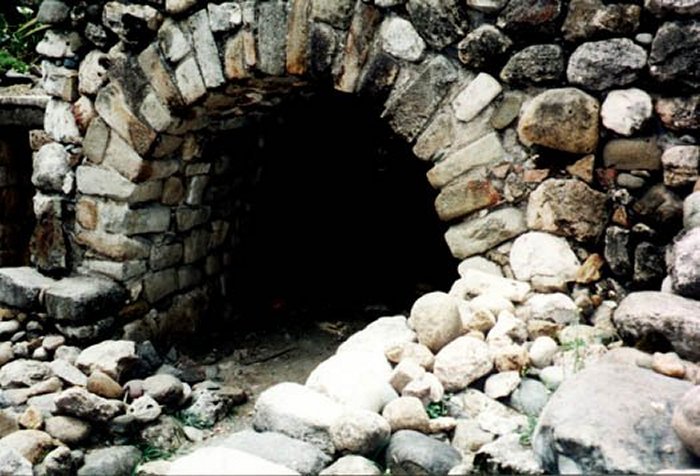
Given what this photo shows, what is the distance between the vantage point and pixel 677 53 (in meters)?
2.77

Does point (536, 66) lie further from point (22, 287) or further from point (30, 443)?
point (22, 287)

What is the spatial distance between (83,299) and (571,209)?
239cm

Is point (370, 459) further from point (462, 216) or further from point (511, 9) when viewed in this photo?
point (511, 9)

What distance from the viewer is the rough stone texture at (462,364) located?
244 centimetres

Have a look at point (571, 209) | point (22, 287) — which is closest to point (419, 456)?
point (571, 209)

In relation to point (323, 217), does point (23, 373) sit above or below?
below

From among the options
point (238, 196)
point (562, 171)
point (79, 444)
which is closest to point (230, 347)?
point (238, 196)

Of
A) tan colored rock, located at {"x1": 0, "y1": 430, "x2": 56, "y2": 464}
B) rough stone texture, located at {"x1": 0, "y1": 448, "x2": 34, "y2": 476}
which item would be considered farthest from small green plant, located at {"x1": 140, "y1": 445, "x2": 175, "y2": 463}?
rough stone texture, located at {"x1": 0, "y1": 448, "x2": 34, "y2": 476}

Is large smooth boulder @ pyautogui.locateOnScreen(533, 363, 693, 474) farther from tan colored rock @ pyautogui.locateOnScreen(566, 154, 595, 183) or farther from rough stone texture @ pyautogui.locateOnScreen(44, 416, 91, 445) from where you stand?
rough stone texture @ pyautogui.locateOnScreen(44, 416, 91, 445)

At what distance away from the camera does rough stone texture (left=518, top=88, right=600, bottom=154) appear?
2.96 metres

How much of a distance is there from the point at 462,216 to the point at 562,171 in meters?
0.45

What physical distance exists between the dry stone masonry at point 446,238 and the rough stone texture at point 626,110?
0.03 feet

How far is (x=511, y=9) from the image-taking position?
305 centimetres

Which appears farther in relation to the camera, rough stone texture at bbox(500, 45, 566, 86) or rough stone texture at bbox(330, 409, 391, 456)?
rough stone texture at bbox(500, 45, 566, 86)
